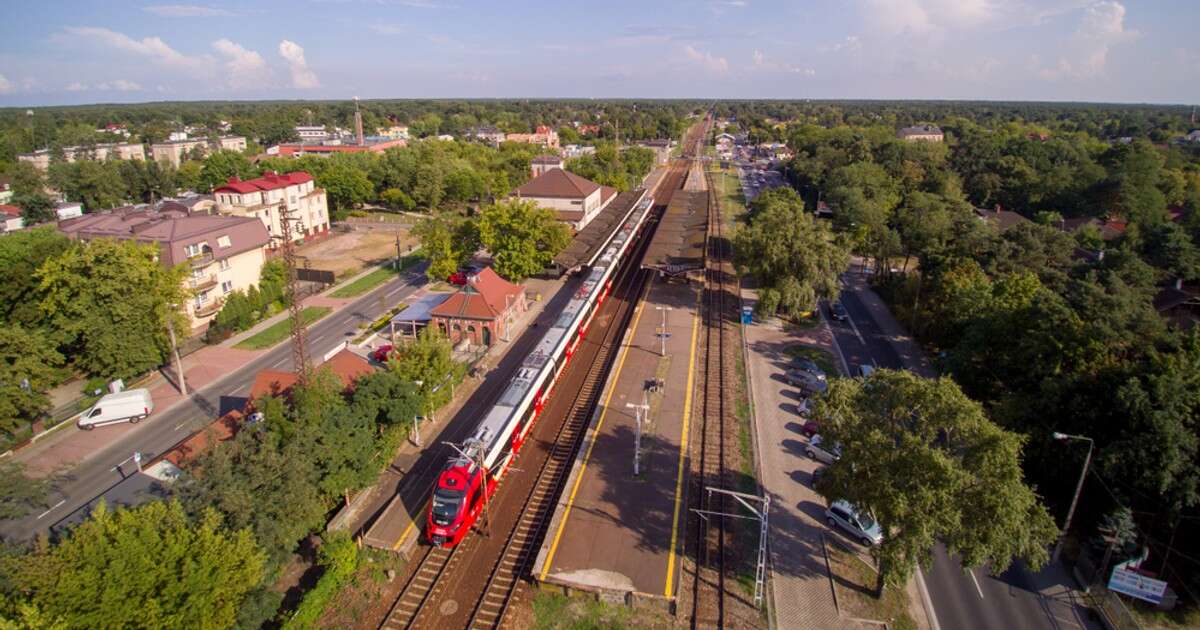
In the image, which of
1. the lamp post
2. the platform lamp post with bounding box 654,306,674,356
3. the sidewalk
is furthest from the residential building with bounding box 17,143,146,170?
the lamp post

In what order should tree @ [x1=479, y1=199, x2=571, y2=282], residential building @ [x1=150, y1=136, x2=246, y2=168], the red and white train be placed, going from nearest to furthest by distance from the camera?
the red and white train
tree @ [x1=479, y1=199, x2=571, y2=282]
residential building @ [x1=150, y1=136, x2=246, y2=168]

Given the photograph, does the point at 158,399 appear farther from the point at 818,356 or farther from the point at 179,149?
the point at 179,149

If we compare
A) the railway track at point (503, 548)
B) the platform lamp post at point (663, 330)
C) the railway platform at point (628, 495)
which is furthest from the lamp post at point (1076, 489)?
the platform lamp post at point (663, 330)

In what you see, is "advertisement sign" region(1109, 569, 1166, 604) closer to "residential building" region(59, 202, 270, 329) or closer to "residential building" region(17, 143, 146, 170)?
"residential building" region(59, 202, 270, 329)

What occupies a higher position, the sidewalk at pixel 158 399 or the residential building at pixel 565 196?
the residential building at pixel 565 196

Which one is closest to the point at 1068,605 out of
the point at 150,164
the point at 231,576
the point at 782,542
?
the point at 782,542

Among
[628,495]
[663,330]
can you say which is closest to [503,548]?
[628,495]

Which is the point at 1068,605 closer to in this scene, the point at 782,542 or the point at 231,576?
the point at 782,542

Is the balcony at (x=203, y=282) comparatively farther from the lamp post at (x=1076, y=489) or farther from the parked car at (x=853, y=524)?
the lamp post at (x=1076, y=489)
